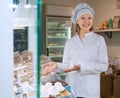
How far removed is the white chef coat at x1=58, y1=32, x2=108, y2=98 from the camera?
2.03 m

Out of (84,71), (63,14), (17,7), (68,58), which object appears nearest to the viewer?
(17,7)

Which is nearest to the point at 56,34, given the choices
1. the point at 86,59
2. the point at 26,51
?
the point at 86,59

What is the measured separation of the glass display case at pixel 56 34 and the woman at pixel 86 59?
270cm

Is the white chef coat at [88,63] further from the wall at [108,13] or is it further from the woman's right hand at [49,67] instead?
the wall at [108,13]

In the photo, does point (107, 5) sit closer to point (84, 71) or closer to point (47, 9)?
point (47, 9)

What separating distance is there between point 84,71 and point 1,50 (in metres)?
1.32

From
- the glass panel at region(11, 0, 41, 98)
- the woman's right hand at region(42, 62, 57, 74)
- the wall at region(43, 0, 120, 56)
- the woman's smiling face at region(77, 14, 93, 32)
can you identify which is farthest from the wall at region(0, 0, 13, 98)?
the wall at region(43, 0, 120, 56)

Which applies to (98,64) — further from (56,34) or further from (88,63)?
(56,34)

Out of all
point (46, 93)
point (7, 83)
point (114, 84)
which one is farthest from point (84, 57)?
point (114, 84)

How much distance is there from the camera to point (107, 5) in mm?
5426

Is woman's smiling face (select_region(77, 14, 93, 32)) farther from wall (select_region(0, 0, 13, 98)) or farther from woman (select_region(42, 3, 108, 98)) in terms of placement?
wall (select_region(0, 0, 13, 98))

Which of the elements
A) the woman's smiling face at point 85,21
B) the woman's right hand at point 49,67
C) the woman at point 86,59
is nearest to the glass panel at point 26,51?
the woman's right hand at point 49,67

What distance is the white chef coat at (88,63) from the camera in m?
2.03

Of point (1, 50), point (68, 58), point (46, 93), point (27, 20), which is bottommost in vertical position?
point (46, 93)
